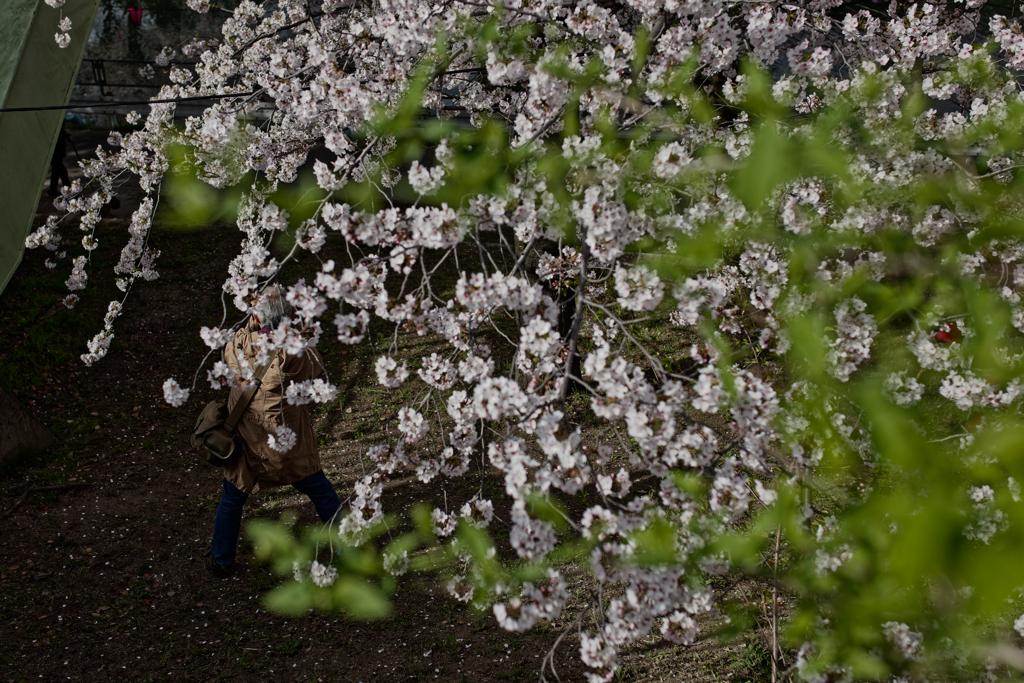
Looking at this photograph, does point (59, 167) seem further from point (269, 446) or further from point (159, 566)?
point (269, 446)

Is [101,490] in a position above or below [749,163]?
below

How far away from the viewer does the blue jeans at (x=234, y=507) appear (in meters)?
3.80

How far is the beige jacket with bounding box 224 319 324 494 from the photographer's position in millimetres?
3479

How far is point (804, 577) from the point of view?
1.13 metres

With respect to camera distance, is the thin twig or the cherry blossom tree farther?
the thin twig

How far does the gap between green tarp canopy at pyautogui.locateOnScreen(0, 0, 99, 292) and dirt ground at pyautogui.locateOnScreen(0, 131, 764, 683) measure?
1093 mm

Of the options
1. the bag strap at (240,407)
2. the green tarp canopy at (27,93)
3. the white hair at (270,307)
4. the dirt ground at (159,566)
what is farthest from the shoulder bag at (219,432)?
the green tarp canopy at (27,93)

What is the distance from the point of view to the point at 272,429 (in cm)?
357

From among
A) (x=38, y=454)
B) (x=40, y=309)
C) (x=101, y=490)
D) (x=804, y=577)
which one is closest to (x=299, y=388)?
(x=804, y=577)

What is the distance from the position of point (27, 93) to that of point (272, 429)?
14.7ft

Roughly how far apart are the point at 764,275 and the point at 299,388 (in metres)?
2.09

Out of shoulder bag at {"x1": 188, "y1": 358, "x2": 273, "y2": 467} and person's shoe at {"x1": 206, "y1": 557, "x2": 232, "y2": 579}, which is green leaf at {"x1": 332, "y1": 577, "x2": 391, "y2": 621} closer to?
person's shoe at {"x1": 206, "y1": 557, "x2": 232, "y2": 579}

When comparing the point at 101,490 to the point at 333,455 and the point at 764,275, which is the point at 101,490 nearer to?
the point at 333,455

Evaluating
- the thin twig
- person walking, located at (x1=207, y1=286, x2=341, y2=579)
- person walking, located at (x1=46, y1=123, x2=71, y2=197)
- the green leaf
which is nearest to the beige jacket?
person walking, located at (x1=207, y1=286, x2=341, y2=579)
